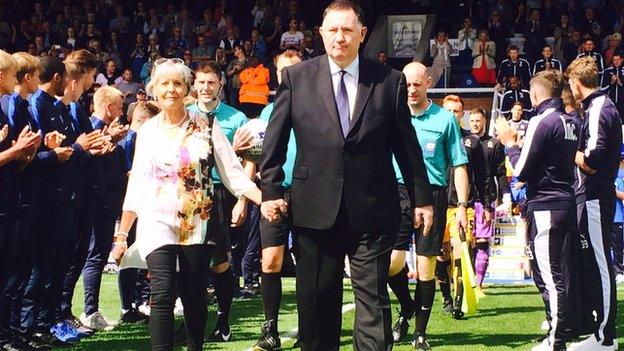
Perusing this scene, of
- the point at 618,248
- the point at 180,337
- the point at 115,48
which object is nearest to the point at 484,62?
the point at 115,48

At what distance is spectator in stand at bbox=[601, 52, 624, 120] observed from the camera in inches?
947

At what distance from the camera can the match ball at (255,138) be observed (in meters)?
10.1

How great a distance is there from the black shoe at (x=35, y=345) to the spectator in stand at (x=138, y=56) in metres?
19.2

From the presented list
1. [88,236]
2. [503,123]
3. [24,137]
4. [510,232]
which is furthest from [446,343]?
[510,232]

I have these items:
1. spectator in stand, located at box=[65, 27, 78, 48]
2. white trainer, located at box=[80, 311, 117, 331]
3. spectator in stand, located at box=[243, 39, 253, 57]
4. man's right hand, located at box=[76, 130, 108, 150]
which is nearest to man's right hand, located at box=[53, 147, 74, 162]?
man's right hand, located at box=[76, 130, 108, 150]

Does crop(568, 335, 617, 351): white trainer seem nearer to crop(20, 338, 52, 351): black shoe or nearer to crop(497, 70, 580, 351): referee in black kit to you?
crop(497, 70, 580, 351): referee in black kit

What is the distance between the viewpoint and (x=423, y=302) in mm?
10141

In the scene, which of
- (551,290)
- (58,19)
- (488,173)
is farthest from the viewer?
(58,19)

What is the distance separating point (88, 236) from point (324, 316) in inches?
168

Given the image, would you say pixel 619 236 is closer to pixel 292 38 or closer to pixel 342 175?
pixel 342 175

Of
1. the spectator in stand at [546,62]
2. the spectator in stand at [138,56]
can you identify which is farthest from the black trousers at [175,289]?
the spectator in stand at [138,56]

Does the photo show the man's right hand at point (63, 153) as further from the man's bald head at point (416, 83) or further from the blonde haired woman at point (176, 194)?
the man's bald head at point (416, 83)

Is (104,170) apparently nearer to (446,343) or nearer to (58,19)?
(446,343)

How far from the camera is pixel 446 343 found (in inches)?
402
